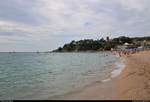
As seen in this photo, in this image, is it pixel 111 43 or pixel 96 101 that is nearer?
pixel 96 101

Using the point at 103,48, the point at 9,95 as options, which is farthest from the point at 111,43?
the point at 9,95

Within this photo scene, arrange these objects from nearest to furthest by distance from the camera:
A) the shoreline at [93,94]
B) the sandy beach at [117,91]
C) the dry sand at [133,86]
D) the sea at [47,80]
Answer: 1. the dry sand at [133,86]
2. the sandy beach at [117,91]
3. the shoreline at [93,94]
4. the sea at [47,80]

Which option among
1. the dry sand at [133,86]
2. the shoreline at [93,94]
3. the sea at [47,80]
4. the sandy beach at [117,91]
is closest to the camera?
the dry sand at [133,86]

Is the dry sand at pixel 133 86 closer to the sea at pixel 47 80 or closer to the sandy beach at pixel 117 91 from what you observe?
the sandy beach at pixel 117 91

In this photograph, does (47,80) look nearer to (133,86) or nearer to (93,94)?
(93,94)

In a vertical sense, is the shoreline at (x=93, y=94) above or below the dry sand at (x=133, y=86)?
below

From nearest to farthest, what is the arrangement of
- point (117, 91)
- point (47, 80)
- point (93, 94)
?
point (93, 94)
point (117, 91)
point (47, 80)

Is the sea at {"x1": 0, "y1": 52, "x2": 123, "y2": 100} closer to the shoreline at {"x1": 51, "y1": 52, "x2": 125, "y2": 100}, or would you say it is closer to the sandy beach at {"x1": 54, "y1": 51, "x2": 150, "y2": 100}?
the shoreline at {"x1": 51, "y1": 52, "x2": 125, "y2": 100}


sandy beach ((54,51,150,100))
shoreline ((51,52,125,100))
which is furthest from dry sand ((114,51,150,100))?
shoreline ((51,52,125,100))

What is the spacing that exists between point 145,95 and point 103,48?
605ft

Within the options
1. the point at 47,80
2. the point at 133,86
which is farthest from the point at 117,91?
the point at 47,80

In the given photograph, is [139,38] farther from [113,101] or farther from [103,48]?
[113,101]

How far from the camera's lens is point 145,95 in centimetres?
977

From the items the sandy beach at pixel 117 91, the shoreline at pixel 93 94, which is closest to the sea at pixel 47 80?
the shoreline at pixel 93 94
